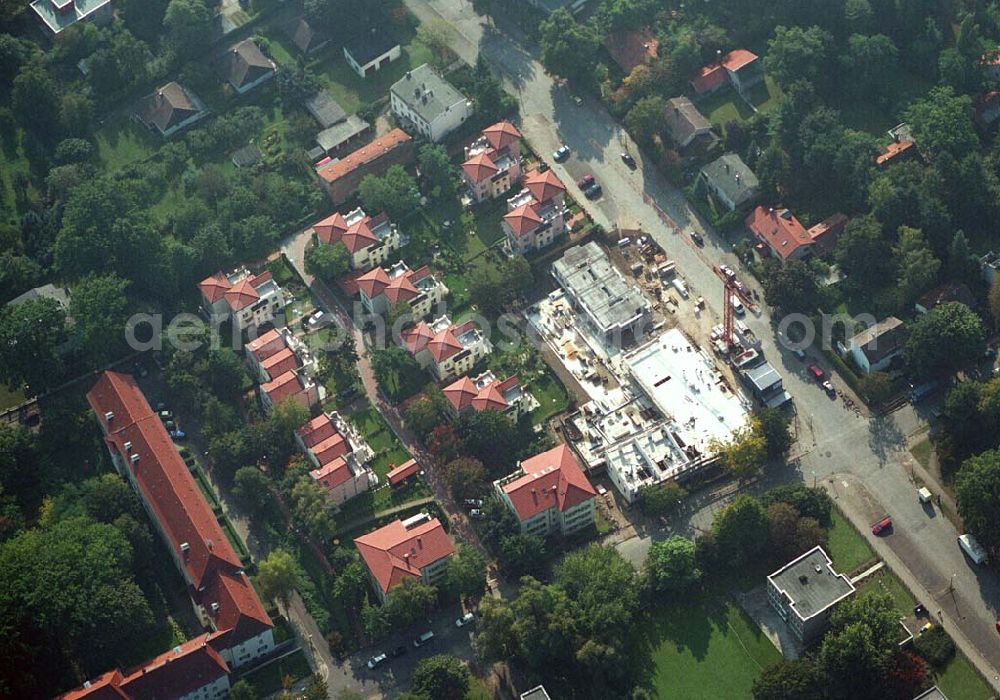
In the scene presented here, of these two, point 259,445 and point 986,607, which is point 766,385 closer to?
point 986,607

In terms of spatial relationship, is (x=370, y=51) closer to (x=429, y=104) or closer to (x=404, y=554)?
(x=429, y=104)

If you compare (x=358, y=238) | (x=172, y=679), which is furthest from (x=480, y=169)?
(x=172, y=679)

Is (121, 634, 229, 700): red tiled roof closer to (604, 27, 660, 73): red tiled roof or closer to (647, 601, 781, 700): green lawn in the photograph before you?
(647, 601, 781, 700): green lawn

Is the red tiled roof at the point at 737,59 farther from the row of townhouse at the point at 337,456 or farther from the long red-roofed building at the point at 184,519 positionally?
the long red-roofed building at the point at 184,519

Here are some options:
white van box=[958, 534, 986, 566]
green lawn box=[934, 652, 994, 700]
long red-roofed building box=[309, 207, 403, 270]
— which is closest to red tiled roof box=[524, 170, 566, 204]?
long red-roofed building box=[309, 207, 403, 270]

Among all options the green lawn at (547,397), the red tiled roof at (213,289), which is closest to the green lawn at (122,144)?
the red tiled roof at (213,289)

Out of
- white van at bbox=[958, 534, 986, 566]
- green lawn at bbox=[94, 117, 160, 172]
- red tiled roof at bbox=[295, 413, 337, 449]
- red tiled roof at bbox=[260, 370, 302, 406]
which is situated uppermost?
green lawn at bbox=[94, 117, 160, 172]
